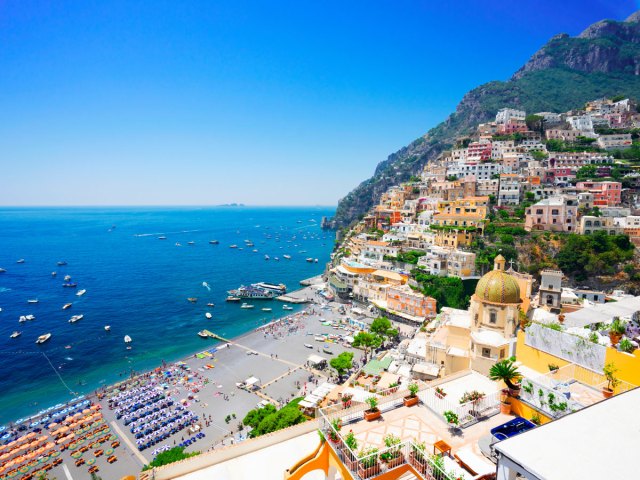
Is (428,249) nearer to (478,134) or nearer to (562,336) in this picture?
(562,336)

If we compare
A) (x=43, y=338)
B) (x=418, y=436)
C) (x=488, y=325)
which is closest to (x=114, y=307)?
(x=43, y=338)

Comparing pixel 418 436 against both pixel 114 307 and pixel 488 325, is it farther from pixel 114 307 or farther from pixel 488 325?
pixel 114 307

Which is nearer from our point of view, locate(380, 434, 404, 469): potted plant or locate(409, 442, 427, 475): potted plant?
locate(409, 442, 427, 475): potted plant

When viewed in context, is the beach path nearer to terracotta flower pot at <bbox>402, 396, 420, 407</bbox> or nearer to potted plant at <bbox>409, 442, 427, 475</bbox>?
terracotta flower pot at <bbox>402, 396, 420, 407</bbox>

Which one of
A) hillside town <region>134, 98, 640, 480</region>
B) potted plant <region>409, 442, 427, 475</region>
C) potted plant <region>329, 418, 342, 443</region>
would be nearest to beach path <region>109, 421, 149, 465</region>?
hillside town <region>134, 98, 640, 480</region>

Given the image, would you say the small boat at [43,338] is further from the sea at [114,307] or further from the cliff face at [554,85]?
the cliff face at [554,85]

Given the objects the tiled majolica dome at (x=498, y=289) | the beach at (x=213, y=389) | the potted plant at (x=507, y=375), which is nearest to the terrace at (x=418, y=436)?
the potted plant at (x=507, y=375)
